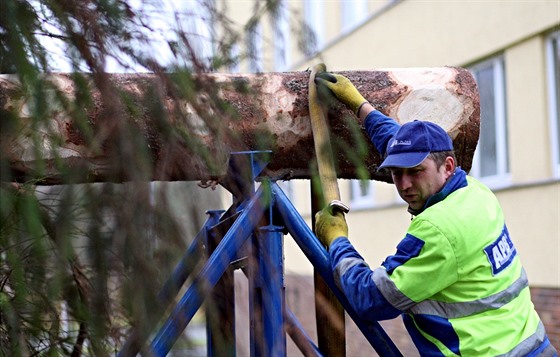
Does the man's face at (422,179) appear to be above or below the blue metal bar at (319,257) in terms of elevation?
above

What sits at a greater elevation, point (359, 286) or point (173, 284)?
point (173, 284)

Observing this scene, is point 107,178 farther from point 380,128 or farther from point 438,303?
point 380,128

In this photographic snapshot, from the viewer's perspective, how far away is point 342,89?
3.06 meters

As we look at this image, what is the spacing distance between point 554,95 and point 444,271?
4692mm

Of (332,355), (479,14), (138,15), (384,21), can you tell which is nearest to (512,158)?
(479,14)

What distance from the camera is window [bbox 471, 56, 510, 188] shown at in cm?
737

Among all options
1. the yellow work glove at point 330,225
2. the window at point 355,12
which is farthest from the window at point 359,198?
the yellow work glove at point 330,225

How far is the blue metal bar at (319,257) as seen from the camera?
2789 millimetres

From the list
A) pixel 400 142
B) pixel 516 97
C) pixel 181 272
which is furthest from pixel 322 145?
pixel 516 97

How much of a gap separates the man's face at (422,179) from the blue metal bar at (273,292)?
1.41ft

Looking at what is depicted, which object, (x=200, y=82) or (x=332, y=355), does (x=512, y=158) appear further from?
(x=200, y=82)

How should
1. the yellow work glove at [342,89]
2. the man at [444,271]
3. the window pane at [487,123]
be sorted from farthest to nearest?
the window pane at [487,123], the yellow work glove at [342,89], the man at [444,271]

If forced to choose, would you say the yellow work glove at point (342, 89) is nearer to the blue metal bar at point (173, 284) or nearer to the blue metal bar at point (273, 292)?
the blue metal bar at point (273, 292)

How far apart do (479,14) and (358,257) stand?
17.3ft
